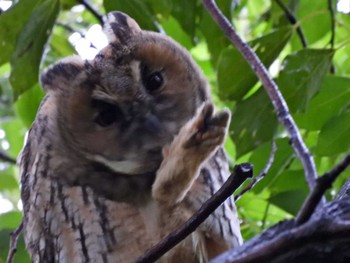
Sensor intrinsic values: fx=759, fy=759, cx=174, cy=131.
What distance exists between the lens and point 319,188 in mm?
756

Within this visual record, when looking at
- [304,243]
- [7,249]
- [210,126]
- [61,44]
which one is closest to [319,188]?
[304,243]

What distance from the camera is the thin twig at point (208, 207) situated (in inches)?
32.6

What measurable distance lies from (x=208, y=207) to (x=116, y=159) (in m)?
0.81

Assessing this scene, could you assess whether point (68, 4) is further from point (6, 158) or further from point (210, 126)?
point (210, 126)

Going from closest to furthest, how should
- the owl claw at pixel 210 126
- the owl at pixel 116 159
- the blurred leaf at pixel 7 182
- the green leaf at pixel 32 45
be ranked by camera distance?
the owl claw at pixel 210 126, the owl at pixel 116 159, the green leaf at pixel 32 45, the blurred leaf at pixel 7 182

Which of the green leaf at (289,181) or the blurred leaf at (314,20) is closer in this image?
the green leaf at (289,181)

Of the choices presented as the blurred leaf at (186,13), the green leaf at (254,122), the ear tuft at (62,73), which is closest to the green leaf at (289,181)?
the green leaf at (254,122)

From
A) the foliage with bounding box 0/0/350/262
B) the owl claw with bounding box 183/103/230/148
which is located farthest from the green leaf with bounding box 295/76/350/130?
the owl claw with bounding box 183/103/230/148

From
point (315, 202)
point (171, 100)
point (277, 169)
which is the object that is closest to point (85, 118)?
point (171, 100)

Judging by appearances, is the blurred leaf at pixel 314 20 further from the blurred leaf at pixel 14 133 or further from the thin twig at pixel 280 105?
the blurred leaf at pixel 14 133

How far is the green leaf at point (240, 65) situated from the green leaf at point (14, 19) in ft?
1.44

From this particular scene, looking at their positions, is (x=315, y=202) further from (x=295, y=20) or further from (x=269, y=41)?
(x=295, y=20)

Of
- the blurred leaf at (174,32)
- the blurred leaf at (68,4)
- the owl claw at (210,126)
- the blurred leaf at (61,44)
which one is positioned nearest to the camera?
the owl claw at (210,126)

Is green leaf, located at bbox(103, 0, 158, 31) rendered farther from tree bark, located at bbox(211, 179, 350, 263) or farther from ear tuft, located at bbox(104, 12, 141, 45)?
tree bark, located at bbox(211, 179, 350, 263)
